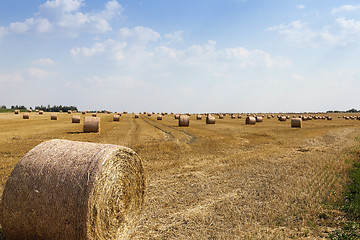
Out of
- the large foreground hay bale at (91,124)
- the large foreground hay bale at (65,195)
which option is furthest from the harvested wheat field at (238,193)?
the large foreground hay bale at (91,124)

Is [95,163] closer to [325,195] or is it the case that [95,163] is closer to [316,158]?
[325,195]

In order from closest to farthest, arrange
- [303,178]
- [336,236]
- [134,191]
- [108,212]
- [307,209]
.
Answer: [108,212], [336,236], [134,191], [307,209], [303,178]

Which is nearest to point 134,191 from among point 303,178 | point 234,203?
point 234,203

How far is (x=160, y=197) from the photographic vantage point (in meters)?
8.77

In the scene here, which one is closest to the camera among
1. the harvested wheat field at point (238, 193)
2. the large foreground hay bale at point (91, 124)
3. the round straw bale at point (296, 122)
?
the harvested wheat field at point (238, 193)

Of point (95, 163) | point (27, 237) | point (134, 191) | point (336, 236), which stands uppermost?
point (95, 163)

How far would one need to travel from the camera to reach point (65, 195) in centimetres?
523

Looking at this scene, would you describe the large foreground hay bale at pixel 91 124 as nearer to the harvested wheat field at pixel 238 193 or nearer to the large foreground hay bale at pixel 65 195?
the harvested wheat field at pixel 238 193

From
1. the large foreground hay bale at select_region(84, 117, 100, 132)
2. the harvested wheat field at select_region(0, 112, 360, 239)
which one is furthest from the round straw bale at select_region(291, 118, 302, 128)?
the large foreground hay bale at select_region(84, 117, 100, 132)

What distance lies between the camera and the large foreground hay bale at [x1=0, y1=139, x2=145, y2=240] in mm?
5160

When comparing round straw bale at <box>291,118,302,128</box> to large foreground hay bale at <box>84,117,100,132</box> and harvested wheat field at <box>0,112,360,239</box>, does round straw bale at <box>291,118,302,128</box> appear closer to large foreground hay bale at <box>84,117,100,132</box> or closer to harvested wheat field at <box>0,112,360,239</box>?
harvested wheat field at <box>0,112,360,239</box>

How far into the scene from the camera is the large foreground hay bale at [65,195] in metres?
5.16

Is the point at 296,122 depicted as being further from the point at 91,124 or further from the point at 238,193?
the point at 238,193

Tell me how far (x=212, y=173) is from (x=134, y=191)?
18.2 ft
